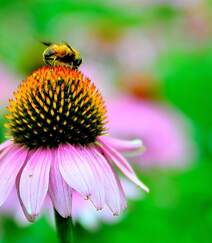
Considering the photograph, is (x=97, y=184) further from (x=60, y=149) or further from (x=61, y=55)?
(x=61, y=55)

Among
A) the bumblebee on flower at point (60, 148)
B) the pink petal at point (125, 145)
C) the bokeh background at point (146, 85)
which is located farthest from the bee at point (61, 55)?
the bokeh background at point (146, 85)

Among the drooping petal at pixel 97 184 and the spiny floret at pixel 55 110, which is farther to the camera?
the spiny floret at pixel 55 110

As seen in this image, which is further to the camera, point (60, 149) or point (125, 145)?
point (125, 145)

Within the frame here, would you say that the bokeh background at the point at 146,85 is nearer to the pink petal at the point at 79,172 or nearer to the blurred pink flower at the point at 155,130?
the blurred pink flower at the point at 155,130

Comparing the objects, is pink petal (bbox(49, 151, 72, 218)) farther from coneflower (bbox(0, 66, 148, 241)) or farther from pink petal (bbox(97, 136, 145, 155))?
pink petal (bbox(97, 136, 145, 155))

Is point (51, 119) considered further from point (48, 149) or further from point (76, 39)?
point (76, 39)

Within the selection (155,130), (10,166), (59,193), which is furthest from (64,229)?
(155,130)
